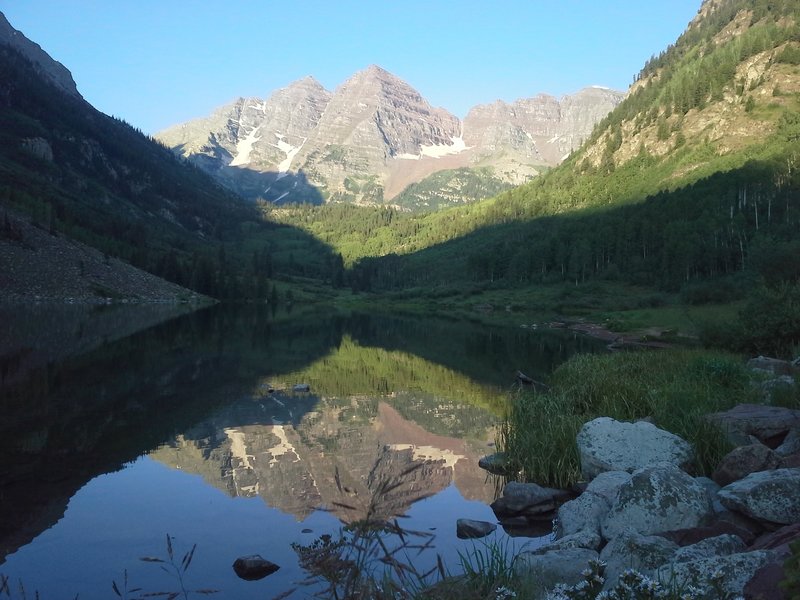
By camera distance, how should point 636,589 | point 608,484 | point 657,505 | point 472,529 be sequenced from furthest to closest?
point 472,529
point 608,484
point 657,505
point 636,589

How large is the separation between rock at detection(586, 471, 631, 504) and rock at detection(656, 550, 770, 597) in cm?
714

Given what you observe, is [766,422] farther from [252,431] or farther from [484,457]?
[252,431]

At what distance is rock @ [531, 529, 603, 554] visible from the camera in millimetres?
12141

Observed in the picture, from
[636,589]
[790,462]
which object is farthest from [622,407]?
[636,589]

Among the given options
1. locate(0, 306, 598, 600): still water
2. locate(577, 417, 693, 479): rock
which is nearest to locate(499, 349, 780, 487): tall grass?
locate(577, 417, 693, 479): rock

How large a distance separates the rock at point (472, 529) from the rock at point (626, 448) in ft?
12.8

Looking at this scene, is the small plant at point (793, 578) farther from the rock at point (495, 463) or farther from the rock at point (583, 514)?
the rock at point (495, 463)

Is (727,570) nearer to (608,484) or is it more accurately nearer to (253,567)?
(608,484)

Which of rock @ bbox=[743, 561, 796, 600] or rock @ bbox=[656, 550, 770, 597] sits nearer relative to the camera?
rock @ bbox=[743, 561, 796, 600]

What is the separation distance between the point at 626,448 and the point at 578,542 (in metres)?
5.69

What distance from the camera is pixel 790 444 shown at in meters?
16.3

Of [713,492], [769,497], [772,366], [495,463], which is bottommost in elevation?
[495,463]

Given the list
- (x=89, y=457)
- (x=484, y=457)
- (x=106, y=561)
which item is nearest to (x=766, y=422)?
(x=484, y=457)

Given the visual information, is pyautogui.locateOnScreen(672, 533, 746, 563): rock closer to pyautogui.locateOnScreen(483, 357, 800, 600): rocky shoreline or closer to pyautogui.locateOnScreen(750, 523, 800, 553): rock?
pyautogui.locateOnScreen(483, 357, 800, 600): rocky shoreline
